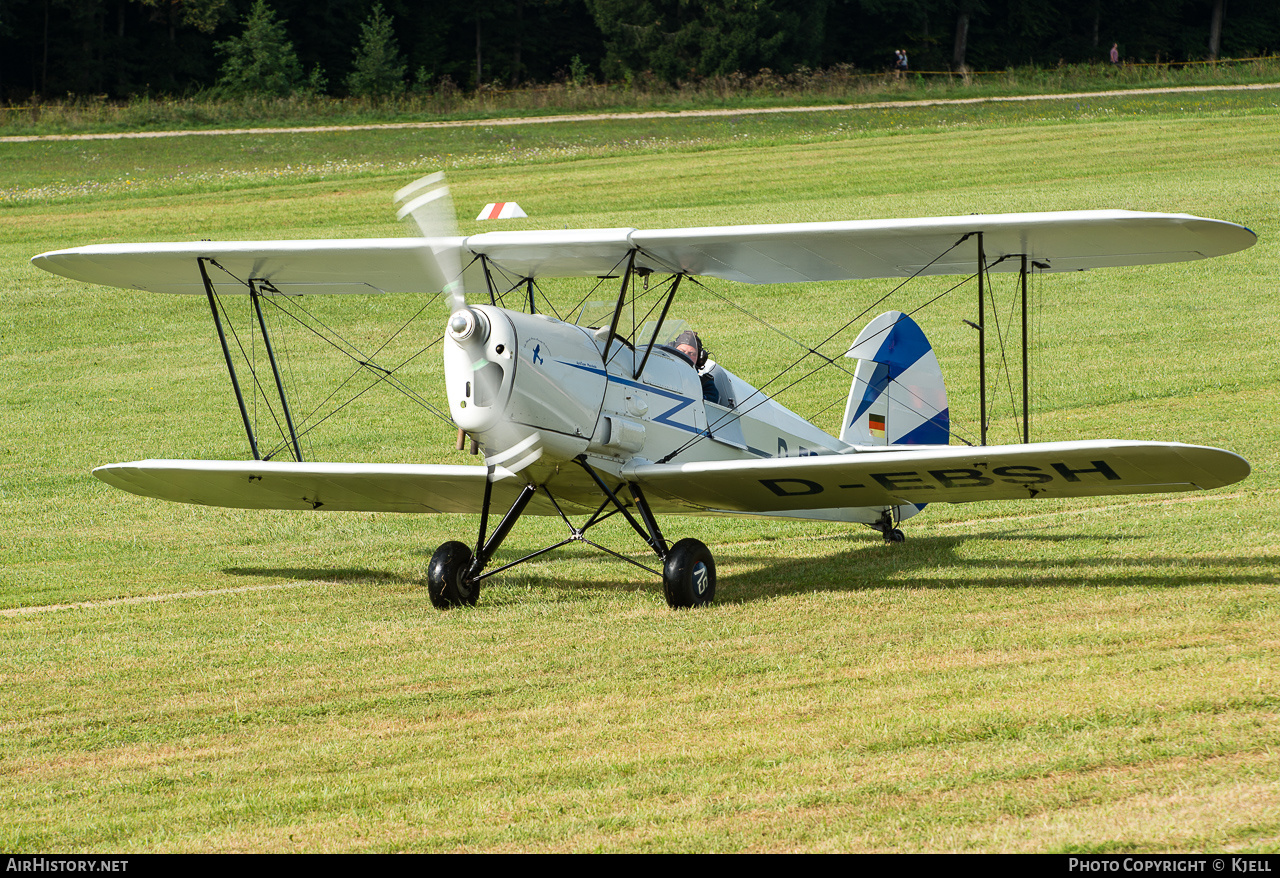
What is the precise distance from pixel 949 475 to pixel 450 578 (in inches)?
127

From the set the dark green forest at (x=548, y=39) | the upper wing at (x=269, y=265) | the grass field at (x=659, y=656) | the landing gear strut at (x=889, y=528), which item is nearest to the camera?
the grass field at (x=659, y=656)

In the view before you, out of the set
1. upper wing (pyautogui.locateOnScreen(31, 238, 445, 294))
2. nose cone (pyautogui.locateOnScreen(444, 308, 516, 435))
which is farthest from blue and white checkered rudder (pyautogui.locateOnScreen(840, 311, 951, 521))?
nose cone (pyautogui.locateOnScreen(444, 308, 516, 435))

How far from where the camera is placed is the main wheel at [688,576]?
835 centimetres

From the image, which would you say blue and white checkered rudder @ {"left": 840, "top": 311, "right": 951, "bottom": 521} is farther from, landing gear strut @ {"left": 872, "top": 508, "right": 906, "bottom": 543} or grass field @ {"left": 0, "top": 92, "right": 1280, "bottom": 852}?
grass field @ {"left": 0, "top": 92, "right": 1280, "bottom": 852}

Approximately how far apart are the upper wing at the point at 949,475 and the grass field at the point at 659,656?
602mm

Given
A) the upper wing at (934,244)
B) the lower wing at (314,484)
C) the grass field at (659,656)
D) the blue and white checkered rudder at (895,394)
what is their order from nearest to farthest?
1. the grass field at (659,656)
2. the upper wing at (934,244)
3. the lower wing at (314,484)
4. the blue and white checkered rudder at (895,394)

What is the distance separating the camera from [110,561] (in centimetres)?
1124

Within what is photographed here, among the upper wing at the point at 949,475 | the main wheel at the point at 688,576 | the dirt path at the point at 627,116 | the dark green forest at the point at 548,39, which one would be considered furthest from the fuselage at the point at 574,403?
the dark green forest at the point at 548,39

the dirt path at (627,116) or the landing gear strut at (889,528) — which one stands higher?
the dirt path at (627,116)

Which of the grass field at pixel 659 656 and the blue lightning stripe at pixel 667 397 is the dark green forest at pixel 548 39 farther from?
the blue lightning stripe at pixel 667 397

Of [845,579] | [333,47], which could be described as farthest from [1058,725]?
[333,47]

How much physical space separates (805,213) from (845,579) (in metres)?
18.1

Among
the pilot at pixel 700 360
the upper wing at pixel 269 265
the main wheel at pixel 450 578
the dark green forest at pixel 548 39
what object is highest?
the dark green forest at pixel 548 39

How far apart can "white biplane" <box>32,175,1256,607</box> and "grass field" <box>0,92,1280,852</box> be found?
0.60 metres
